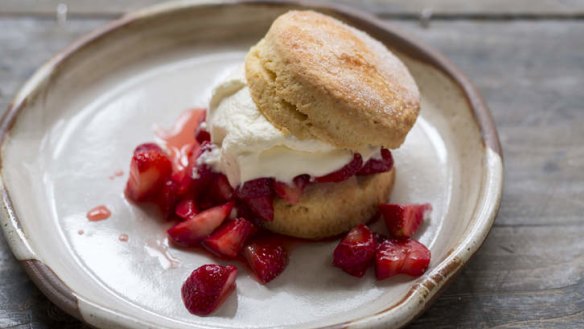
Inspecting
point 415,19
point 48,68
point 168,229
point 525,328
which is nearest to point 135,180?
point 168,229

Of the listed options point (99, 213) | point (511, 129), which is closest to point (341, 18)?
point (511, 129)

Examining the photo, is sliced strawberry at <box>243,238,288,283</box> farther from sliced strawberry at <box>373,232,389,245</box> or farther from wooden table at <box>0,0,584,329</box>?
wooden table at <box>0,0,584,329</box>

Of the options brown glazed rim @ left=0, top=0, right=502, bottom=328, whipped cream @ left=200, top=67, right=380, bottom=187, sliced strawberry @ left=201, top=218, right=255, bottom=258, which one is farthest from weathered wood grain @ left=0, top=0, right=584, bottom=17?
sliced strawberry @ left=201, top=218, right=255, bottom=258

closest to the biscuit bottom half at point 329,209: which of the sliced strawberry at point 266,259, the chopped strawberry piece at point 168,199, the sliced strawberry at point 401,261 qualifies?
the sliced strawberry at point 266,259

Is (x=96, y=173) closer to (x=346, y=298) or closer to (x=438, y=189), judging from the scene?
(x=346, y=298)

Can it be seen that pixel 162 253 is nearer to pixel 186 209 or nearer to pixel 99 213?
pixel 186 209

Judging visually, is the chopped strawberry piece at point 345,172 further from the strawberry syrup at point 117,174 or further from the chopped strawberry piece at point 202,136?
the strawberry syrup at point 117,174
